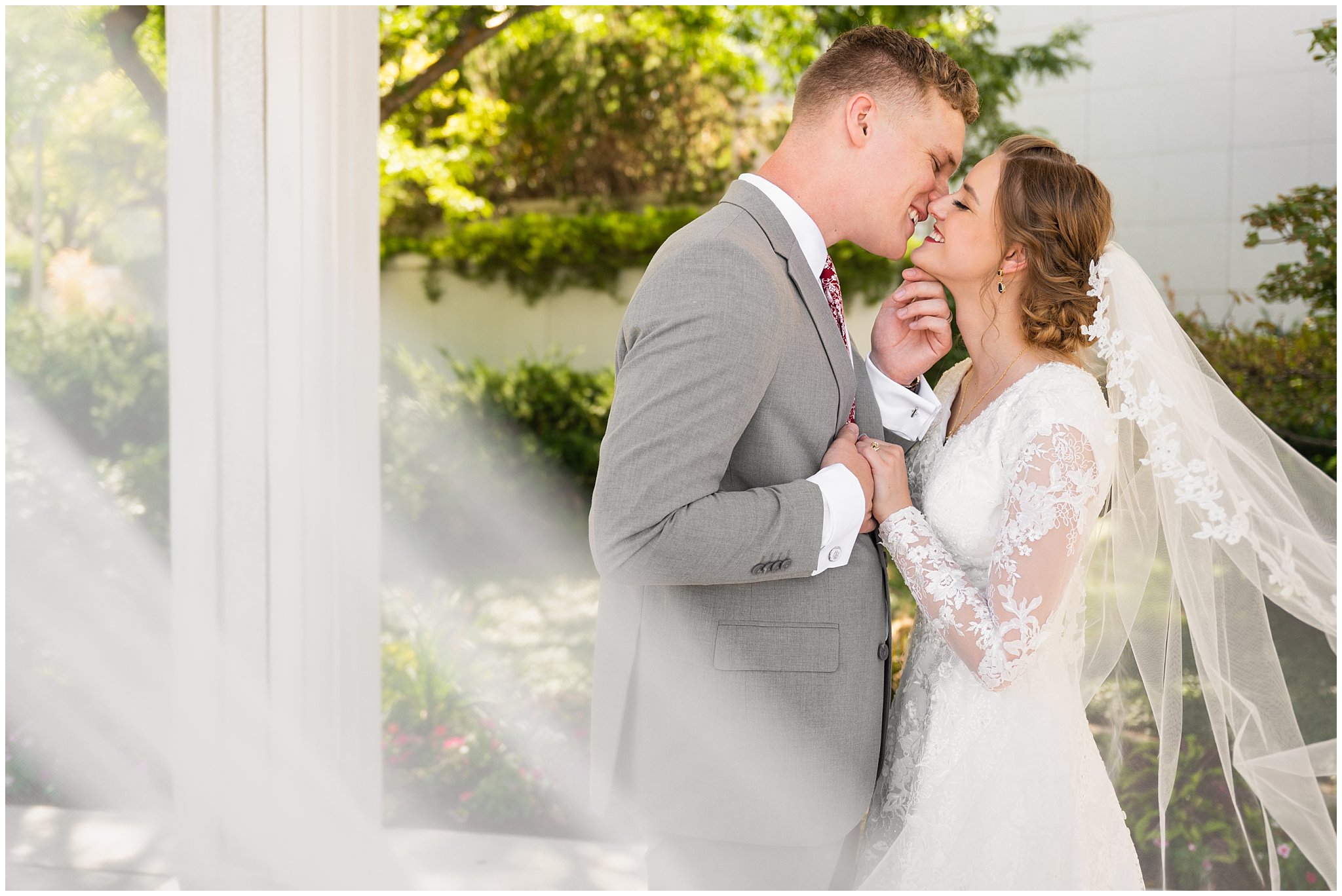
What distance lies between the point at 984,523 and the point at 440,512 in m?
6.57

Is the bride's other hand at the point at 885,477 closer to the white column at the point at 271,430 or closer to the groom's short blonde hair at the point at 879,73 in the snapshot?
the groom's short blonde hair at the point at 879,73

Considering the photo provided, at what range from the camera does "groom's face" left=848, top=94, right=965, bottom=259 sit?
2148 millimetres

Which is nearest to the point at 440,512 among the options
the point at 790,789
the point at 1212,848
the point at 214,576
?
the point at 214,576

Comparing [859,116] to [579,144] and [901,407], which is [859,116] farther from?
[579,144]

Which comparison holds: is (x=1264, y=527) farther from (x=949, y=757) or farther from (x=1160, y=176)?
(x=1160, y=176)

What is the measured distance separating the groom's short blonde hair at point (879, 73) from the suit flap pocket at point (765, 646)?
1129 mm

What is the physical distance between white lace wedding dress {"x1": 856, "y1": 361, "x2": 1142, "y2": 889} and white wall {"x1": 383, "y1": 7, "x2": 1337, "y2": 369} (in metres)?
5.45

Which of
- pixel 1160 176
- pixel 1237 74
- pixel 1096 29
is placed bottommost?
pixel 1160 176

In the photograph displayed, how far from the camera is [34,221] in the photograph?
3.98 meters

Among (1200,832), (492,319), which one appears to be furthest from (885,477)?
(492,319)

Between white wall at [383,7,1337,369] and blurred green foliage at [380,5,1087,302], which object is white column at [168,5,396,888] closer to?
blurred green foliage at [380,5,1087,302]

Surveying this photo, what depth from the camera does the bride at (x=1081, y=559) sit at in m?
2.12

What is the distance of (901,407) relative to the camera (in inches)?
91.3

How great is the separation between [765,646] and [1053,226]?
113 cm
